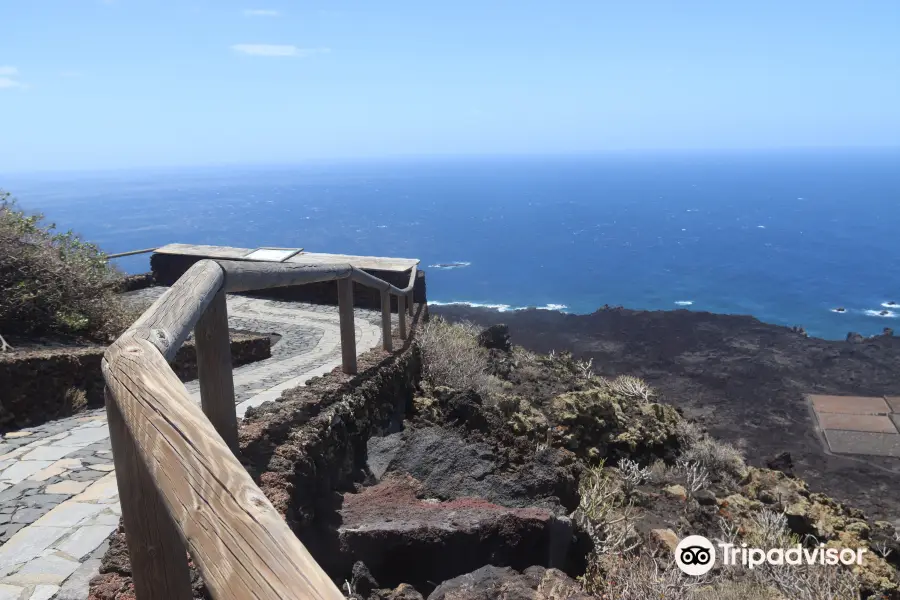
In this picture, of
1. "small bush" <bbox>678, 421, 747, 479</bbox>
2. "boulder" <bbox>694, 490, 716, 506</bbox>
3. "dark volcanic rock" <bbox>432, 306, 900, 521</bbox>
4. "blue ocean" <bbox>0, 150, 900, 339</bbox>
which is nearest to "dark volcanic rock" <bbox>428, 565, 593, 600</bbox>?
"boulder" <bbox>694, 490, 716, 506</bbox>

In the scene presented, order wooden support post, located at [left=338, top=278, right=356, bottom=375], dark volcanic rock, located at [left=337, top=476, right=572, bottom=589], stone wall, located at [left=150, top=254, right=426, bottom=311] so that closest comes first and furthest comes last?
dark volcanic rock, located at [left=337, top=476, right=572, bottom=589] < wooden support post, located at [left=338, top=278, right=356, bottom=375] < stone wall, located at [left=150, top=254, right=426, bottom=311]

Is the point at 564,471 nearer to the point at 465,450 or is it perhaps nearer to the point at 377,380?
the point at 465,450

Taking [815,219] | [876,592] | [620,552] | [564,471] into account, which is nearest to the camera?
[620,552]

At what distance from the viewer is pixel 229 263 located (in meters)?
3.12

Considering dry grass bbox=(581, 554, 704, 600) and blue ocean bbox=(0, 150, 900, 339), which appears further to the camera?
blue ocean bbox=(0, 150, 900, 339)

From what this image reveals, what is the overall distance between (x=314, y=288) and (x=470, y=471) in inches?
338

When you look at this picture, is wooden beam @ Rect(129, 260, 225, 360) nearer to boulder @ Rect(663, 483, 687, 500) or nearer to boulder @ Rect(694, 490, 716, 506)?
boulder @ Rect(663, 483, 687, 500)

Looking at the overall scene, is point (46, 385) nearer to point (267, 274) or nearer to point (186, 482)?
point (267, 274)

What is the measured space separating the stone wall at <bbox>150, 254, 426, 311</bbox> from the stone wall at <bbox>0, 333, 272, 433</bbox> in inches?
253

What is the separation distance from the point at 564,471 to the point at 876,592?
10.7ft

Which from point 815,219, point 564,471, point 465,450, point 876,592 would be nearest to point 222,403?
point 465,450

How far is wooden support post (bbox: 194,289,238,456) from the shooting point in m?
2.85

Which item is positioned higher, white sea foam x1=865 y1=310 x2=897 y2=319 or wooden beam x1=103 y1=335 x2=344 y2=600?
wooden beam x1=103 y1=335 x2=344 y2=600

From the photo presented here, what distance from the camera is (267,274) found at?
11.8 feet
